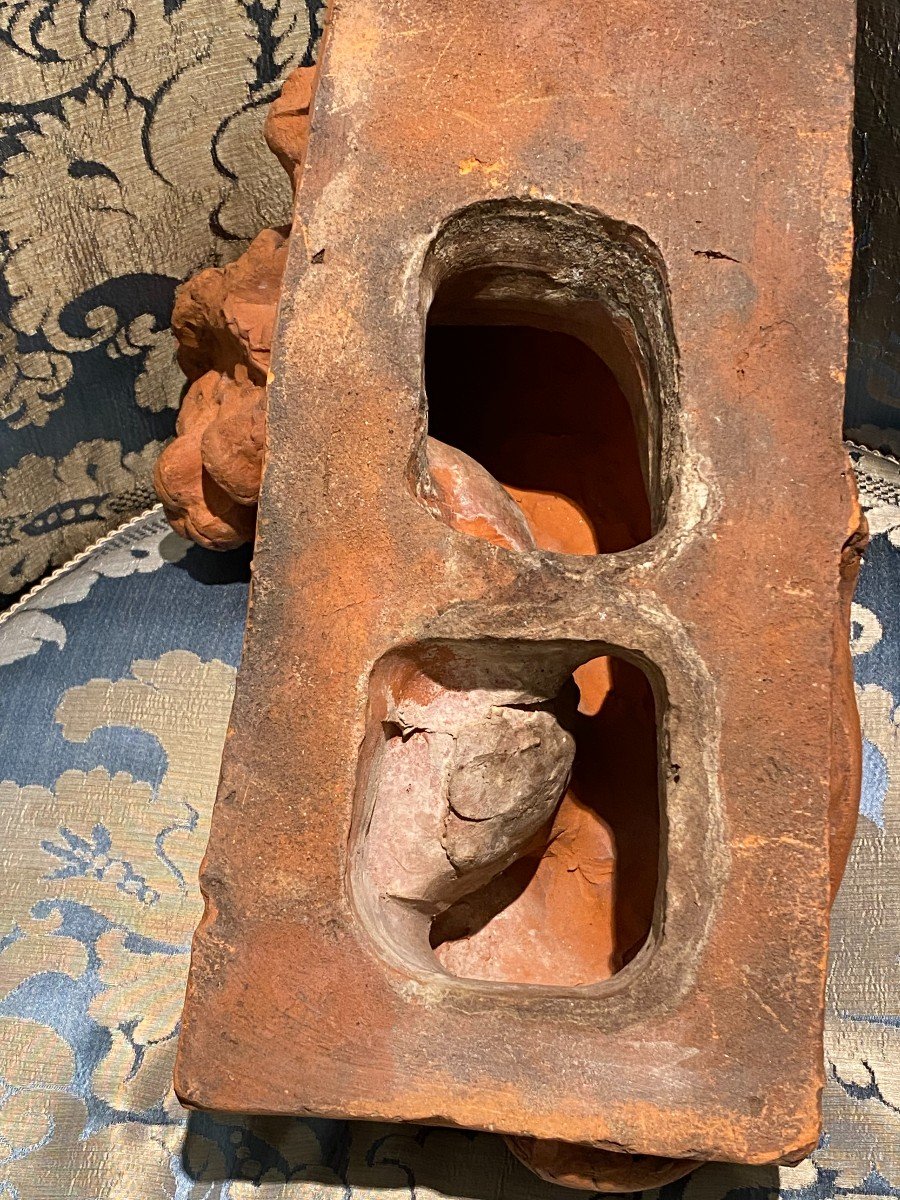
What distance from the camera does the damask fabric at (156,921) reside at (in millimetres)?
1529

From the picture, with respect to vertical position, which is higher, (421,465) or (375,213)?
(375,213)

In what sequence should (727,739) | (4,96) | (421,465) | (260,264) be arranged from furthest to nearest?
(4,96) → (260,264) → (421,465) → (727,739)

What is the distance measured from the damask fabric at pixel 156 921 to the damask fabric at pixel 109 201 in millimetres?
188

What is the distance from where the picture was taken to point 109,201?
5.70 feet

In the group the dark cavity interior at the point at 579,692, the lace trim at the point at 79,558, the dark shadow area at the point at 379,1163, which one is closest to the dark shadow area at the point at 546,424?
the dark cavity interior at the point at 579,692

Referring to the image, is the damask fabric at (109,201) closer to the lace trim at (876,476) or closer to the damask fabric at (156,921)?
the damask fabric at (156,921)

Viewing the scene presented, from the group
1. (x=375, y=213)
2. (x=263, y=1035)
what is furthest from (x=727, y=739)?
(x=375, y=213)

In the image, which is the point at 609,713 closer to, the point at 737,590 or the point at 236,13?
the point at 737,590

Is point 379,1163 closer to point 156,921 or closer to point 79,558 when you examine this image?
point 156,921

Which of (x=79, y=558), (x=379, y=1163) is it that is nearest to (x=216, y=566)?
(x=79, y=558)

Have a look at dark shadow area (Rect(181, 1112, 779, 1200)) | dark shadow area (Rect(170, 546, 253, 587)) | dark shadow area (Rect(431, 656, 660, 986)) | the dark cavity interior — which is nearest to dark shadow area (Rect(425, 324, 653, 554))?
the dark cavity interior

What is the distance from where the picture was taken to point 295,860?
106 cm

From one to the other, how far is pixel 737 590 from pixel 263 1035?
578 millimetres

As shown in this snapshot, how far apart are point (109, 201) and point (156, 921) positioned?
105 cm
